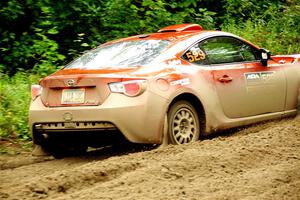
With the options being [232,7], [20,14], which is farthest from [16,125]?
[232,7]

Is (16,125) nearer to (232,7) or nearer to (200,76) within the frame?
(200,76)

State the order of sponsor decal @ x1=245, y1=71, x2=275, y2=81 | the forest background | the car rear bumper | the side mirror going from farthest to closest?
the forest background < the side mirror < sponsor decal @ x1=245, y1=71, x2=275, y2=81 < the car rear bumper

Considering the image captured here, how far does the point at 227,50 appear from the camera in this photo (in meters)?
7.40

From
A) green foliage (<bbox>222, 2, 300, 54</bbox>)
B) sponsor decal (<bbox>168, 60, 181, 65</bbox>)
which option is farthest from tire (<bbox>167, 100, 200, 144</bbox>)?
green foliage (<bbox>222, 2, 300, 54</bbox>)

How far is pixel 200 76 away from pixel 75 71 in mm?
1412

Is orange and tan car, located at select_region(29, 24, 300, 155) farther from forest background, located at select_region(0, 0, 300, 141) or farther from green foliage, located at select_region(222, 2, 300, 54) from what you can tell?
green foliage, located at select_region(222, 2, 300, 54)

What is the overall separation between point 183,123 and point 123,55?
106 centimetres

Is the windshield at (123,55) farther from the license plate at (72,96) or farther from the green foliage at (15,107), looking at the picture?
the green foliage at (15,107)

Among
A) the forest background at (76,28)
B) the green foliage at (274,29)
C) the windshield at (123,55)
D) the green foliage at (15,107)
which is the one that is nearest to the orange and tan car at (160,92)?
the windshield at (123,55)

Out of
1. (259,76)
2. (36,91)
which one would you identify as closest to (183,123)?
(259,76)

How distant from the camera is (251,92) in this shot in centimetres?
737

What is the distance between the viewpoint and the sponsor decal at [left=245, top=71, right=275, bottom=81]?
7367 mm

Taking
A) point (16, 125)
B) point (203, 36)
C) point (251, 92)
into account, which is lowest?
point (16, 125)

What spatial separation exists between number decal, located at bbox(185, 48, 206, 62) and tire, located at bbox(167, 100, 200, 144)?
0.57m
